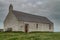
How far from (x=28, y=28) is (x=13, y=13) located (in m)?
5.43

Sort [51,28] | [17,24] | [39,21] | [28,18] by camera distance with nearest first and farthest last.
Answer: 1. [17,24]
2. [28,18]
3. [39,21]
4. [51,28]

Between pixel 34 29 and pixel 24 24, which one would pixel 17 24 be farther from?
pixel 34 29

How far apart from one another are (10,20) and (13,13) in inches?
86.0

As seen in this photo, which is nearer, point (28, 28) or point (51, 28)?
point (28, 28)

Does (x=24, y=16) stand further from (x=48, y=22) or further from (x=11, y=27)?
(x=48, y=22)

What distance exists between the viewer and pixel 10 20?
142 ft

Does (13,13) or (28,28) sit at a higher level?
(13,13)

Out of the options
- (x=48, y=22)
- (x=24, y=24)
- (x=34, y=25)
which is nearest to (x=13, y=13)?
(x=24, y=24)

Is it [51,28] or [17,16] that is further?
[51,28]

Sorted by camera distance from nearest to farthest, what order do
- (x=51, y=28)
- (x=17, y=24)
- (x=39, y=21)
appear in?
1. (x=17, y=24)
2. (x=39, y=21)
3. (x=51, y=28)

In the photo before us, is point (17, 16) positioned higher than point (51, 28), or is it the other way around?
point (17, 16)

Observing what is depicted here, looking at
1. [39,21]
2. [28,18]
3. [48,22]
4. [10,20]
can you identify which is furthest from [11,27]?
[48,22]

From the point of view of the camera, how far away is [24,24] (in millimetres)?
41781

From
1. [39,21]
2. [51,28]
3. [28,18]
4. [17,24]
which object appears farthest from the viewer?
[51,28]
